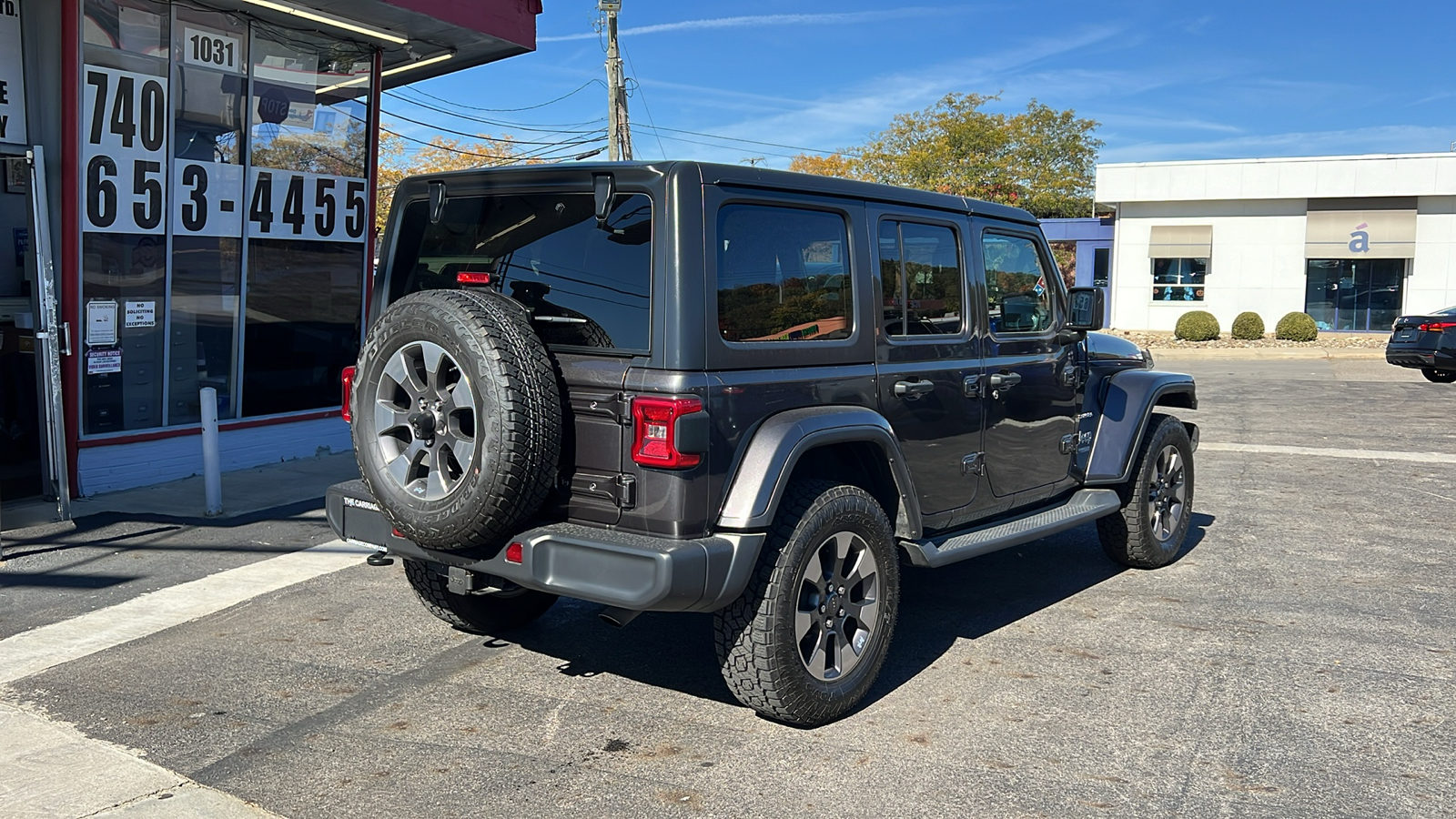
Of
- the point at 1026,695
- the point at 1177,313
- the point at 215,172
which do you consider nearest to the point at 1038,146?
the point at 1177,313

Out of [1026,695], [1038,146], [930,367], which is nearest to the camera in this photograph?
[1026,695]

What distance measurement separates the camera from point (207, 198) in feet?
31.8

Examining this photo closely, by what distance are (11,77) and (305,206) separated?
2742mm

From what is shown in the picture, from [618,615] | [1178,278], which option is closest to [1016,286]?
[618,615]

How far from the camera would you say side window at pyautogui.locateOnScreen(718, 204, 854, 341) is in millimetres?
4145

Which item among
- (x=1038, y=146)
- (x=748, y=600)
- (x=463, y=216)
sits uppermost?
(x=1038, y=146)

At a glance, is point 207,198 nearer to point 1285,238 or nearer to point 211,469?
point 211,469

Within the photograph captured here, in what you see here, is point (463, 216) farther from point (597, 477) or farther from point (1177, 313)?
point (1177, 313)

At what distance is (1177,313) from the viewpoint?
36.8 meters

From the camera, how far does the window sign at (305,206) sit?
401 inches

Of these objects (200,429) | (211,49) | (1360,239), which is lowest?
(200,429)

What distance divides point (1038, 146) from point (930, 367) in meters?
51.6

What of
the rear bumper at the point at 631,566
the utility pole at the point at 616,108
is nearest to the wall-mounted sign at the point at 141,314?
the rear bumper at the point at 631,566

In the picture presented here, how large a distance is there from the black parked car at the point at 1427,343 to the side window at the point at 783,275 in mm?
17507
